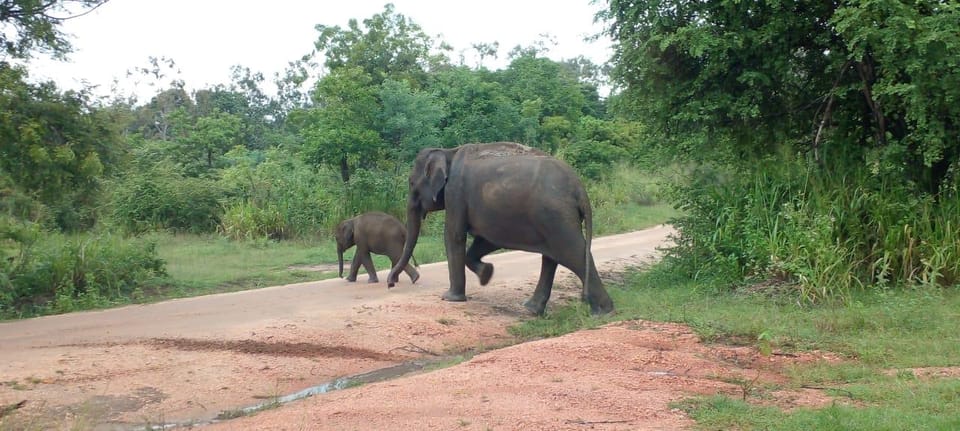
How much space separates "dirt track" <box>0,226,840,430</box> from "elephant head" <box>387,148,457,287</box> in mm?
780

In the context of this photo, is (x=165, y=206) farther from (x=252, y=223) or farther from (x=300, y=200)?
(x=300, y=200)

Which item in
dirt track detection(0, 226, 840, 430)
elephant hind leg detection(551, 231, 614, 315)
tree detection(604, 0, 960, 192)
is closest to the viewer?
dirt track detection(0, 226, 840, 430)

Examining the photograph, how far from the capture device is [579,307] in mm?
10930

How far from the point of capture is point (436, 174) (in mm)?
11539

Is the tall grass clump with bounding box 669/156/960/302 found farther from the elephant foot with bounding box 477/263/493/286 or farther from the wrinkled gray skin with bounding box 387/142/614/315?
the elephant foot with bounding box 477/263/493/286

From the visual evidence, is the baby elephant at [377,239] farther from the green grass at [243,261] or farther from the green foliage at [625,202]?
the green foliage at [625,202]

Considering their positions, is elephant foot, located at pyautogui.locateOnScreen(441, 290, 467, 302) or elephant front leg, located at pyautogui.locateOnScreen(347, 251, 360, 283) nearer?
elephant foot, located at pyautogui.locateOnScreen(441, 290, 467, 302)

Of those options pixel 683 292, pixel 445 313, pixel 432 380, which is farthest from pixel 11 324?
pixel 683 292

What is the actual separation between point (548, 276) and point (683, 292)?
192 centimetres

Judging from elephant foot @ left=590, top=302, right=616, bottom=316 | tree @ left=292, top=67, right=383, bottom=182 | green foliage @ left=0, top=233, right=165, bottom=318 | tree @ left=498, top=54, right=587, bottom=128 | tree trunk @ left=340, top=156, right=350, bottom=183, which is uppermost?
tree @ left=498, top=54, right=587, bottom=128

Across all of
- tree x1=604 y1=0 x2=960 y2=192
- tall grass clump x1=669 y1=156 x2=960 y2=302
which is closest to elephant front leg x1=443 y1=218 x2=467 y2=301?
tall grass clump x1=669 y1=156 x2=960 y2=302

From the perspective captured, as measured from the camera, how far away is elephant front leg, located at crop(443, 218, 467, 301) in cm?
1122

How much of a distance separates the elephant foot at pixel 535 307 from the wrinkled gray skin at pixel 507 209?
0.04 feet

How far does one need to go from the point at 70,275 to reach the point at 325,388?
19.0 ft
